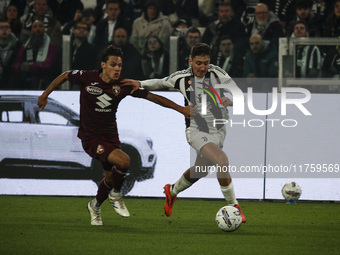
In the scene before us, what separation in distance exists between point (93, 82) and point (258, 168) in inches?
170

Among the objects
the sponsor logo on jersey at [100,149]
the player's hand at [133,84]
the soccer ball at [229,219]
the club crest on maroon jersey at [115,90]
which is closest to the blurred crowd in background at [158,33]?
the player's hand at [133,84]

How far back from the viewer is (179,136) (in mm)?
12086

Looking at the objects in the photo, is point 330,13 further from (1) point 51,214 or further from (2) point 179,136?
(1) point 51,214

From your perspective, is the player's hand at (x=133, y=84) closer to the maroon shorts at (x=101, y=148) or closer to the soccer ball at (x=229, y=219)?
the maroon shorts at (x=101, y=148)

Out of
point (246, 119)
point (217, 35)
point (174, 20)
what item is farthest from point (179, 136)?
point (174, 20)

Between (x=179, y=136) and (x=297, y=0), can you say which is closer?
(x=179, y=136)

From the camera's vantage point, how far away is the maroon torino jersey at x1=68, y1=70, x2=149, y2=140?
8.46 metres

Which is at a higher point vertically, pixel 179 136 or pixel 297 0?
pixel 297 0

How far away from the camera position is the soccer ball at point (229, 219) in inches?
301

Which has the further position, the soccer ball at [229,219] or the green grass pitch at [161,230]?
the soccer ball at [229,219]

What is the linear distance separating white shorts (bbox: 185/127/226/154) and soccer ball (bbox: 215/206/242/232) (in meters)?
1.21

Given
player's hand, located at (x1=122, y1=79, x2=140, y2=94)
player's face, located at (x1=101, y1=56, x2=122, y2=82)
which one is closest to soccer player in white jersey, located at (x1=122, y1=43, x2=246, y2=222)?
player's hand, located at (x1=122, y1=79, x2=140, y2=94)

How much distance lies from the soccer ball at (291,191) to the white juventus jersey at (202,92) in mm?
3149

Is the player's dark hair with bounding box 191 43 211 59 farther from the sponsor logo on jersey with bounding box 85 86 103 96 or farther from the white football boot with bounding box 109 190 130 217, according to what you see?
the white football boot with bounding box 109 190 130 217
